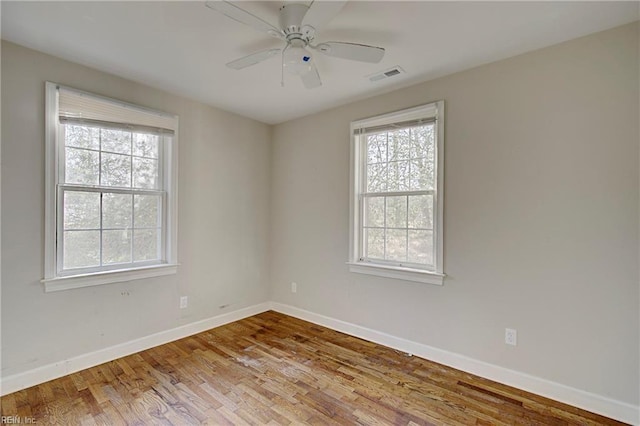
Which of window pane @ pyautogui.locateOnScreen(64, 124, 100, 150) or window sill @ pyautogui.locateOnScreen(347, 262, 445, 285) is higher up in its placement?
window pane @ pyautogui.locateOnScreen(64, 124, 100, 150)

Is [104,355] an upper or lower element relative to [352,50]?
lower

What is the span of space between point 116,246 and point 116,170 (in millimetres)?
698

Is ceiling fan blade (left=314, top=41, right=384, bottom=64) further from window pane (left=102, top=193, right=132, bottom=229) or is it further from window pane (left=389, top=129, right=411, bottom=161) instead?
window pane (left=102, top=193, right=132, bottom=229)

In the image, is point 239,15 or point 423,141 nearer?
point 239,15

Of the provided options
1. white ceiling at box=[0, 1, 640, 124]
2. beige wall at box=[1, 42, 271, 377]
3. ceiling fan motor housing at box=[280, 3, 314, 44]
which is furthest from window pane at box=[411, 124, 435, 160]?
beige wall at box=[1, 42, 271, 377]

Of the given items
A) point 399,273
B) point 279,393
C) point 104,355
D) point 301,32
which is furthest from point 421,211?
point 104,355

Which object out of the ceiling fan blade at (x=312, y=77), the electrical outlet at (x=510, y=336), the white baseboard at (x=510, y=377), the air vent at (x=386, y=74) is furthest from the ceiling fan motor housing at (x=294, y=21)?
the white baseboard at (x=510, y=377)

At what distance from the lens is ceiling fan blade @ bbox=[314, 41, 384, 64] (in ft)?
6.09

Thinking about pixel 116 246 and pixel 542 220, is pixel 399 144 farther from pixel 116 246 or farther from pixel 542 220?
pixel 116 246

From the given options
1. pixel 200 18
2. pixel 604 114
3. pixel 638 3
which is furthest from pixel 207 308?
pixel 638 3

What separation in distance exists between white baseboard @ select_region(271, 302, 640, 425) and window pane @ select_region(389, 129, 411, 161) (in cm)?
179

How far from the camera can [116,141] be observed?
2770 mm

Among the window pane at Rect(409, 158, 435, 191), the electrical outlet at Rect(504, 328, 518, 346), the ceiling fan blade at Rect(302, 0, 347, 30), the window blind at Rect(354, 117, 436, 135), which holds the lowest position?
the electrical outlet at Rect(504, 328, 518, 346)

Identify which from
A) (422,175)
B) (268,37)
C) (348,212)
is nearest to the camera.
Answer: (268,37)
